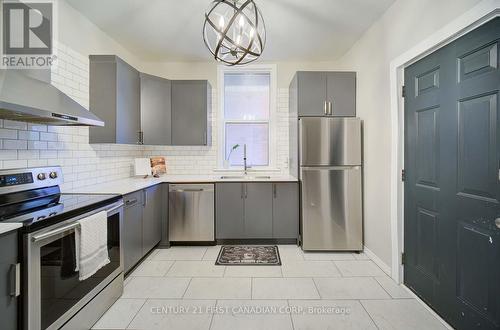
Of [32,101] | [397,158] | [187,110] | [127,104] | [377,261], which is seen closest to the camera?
[32,101]

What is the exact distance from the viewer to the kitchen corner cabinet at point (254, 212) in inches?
129

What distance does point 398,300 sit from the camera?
2.08 meters

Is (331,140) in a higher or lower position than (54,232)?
higher

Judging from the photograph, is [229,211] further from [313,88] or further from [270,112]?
[313,88]

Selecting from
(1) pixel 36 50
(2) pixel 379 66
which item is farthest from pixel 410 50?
(1) pixel 36 50

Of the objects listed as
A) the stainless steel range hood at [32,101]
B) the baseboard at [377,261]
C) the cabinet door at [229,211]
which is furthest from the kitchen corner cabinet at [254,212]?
the stainless steel range hood at [32,101]

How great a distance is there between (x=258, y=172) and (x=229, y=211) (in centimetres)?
91

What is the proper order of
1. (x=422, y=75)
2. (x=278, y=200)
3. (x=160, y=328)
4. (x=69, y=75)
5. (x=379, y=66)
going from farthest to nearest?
1. (x=278, y=200)
2. (x=379, y=66)
3. (x=69, y=75)
4. (x=422, y=75)
5. (x=160, y=328)

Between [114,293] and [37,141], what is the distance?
145cm

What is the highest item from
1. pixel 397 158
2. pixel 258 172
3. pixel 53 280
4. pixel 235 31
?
pixel 235 31

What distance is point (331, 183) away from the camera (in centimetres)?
303

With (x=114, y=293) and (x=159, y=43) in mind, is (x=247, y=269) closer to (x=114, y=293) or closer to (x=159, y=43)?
(x=114, y=293)

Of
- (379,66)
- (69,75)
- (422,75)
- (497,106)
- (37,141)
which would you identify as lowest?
(37,141)

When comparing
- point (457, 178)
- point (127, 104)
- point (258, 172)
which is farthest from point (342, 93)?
point (127, 104)
